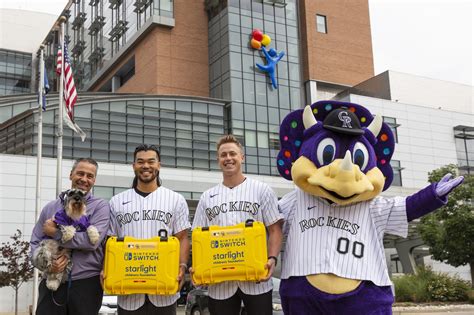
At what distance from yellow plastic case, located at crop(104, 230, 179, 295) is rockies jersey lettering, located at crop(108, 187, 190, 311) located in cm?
20

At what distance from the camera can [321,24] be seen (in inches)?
2010

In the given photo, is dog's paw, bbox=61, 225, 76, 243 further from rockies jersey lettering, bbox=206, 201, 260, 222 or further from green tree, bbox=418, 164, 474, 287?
green tree, bbox=418, 164, 474, 287

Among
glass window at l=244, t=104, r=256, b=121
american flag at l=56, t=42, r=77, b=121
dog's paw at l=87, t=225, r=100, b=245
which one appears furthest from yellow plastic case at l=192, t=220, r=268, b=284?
glass window at l=244, t=104, r=256, b=121

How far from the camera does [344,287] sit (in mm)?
4648

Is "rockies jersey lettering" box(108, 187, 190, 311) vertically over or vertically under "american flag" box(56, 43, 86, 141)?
under

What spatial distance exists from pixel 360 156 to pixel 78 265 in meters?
2.82

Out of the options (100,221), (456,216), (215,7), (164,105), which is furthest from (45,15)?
(100,221)

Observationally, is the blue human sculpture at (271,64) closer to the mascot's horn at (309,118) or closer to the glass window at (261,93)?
the glass window at (261,93)

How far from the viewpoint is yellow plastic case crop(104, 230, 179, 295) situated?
5.10 metres

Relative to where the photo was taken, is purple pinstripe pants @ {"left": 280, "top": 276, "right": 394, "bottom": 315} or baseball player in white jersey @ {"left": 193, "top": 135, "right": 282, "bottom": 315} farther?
baseball player in white jersey @ {"left": 193, "top": 135, "right": 282, "bottom": 315}

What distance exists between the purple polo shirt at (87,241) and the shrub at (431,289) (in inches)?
593

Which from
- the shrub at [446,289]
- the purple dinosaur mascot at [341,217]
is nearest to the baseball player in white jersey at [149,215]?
the purple dinosaur mascot at [341,217]


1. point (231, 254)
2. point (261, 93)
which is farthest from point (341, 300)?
point (261, 93)

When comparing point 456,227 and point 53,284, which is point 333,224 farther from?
point 456,227
